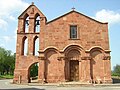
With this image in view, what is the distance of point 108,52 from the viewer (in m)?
27.0

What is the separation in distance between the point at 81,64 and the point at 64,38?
436 centimetres

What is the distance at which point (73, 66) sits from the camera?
1086 inches

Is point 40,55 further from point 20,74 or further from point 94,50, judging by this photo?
point 94,50

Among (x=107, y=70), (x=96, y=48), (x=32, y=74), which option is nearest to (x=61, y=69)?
(x=96, y=48)

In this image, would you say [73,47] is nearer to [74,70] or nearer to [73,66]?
[73,66]

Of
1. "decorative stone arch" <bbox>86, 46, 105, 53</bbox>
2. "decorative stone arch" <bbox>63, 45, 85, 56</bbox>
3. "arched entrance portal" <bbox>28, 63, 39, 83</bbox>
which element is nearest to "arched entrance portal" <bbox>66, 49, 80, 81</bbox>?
"decorative stone arch" <bbox>63, 45, 85, 56</bbox>

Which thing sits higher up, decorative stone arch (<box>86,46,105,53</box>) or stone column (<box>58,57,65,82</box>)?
decorative stone arch (<box>86,46,105,53</box>)

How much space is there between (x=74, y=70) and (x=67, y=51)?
2892mm

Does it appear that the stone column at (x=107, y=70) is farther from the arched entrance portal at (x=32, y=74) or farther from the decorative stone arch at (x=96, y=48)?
the arched entrance portal at (x=32, y=74)

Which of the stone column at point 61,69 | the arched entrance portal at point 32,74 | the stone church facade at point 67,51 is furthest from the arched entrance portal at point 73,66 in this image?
the arched entrance portal at point 32,74

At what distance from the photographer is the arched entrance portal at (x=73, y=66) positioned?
88.9 ft

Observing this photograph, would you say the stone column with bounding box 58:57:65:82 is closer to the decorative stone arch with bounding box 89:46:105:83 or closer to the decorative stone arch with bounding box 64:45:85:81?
the decorative stone arch with bounding box 64:45:85:81

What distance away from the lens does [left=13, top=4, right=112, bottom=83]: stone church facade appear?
2662 centimetres

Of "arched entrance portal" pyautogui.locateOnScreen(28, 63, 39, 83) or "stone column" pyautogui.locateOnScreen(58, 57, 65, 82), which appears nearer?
"stone column" pyautogui.locateOnScreen(58, 57, 65, 82)
